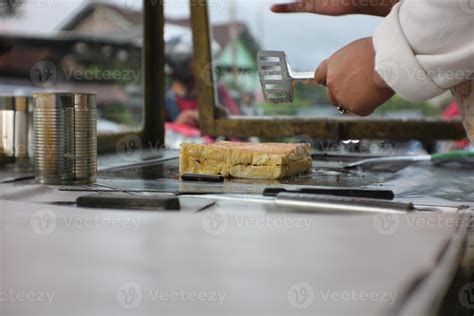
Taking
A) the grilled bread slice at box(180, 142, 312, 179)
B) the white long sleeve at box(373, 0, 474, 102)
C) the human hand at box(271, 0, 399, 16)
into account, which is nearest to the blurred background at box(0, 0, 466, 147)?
the human hand at box(271, 0, 399, 16)

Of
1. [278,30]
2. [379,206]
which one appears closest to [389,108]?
[278,30]

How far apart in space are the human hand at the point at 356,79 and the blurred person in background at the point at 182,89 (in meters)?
1.25

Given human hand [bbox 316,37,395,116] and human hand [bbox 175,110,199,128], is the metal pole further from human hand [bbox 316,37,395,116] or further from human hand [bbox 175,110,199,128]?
human hand [bbox 316,37,395,116]

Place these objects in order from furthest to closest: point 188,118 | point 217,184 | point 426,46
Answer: point 188,118 < point 217,184 < point 426,46

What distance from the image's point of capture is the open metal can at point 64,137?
54.9 inches

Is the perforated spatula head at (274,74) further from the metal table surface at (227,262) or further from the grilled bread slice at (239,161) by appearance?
the metal table surface at (227,262)

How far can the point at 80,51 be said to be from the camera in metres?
3.68

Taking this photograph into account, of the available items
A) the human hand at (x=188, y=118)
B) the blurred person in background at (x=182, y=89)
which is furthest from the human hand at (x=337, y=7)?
the human hand at (x=188, y=118)

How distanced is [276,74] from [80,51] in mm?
2433

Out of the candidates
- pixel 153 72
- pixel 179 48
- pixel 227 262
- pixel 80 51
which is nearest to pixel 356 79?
pixel 227 262

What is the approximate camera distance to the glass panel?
2.61 m

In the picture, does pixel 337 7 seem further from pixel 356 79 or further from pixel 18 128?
pixel 18 128

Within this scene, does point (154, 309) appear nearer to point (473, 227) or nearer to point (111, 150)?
point (473, 227)

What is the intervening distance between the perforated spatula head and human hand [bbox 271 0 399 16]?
244mm
